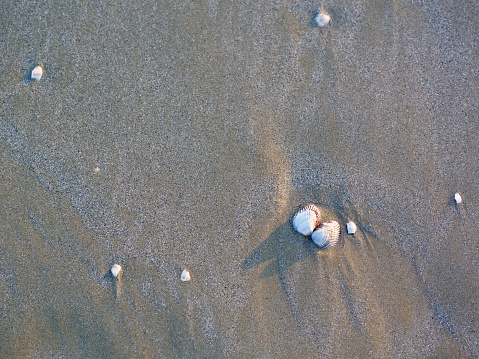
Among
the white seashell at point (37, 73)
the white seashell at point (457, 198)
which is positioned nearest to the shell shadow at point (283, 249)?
the white seashell at point (457, 198)

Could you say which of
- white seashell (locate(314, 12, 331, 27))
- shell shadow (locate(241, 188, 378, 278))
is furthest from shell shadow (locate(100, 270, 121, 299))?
white seashell (locate(314, 12, 331, 27))

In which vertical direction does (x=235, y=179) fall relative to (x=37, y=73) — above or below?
below

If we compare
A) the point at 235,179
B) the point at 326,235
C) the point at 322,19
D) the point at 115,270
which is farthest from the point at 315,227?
the point at 322,19

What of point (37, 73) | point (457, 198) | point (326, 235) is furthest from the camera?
point (457, 198)

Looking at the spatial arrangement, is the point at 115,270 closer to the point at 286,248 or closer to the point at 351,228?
the point at 286,248

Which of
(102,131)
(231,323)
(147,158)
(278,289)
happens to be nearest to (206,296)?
(231,323)

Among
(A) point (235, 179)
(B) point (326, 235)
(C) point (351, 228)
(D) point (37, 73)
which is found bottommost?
(C) point (351, 228)

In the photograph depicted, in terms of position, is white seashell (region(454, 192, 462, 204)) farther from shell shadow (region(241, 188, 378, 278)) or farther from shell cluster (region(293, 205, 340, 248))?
shell cluster (region(293, 205, 340, 248))

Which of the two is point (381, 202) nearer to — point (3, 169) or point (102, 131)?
point (102, 131)
